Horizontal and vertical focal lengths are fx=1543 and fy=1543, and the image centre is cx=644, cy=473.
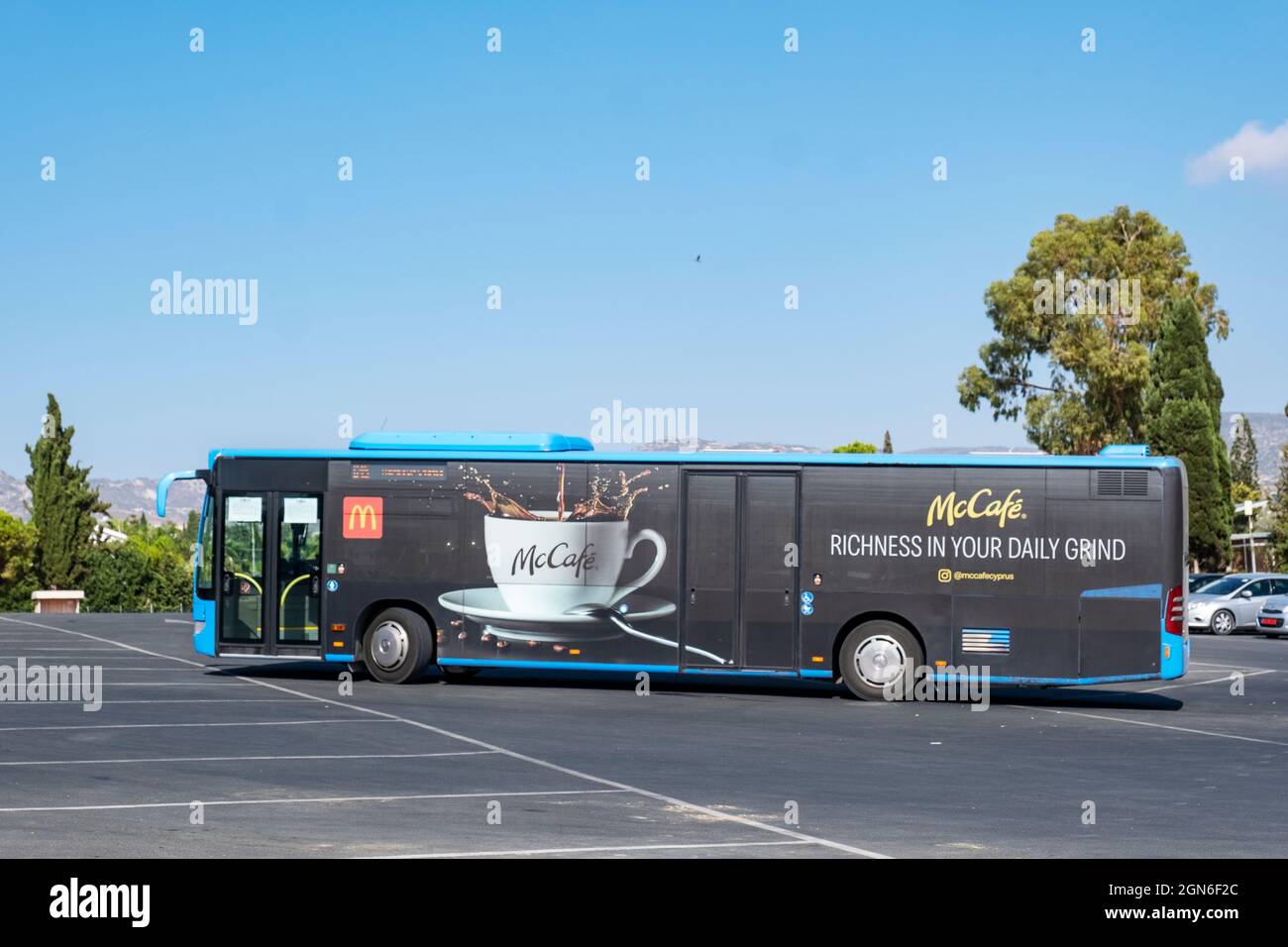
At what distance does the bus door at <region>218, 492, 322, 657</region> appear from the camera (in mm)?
21391

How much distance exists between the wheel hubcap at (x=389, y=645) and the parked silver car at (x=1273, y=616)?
2556cm

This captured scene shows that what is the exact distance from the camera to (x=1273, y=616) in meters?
38.4

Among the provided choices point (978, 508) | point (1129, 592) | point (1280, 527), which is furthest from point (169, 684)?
point (1280, 527)

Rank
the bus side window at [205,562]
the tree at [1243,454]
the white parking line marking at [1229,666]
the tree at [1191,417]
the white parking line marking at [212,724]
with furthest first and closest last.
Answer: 1. the tree at [1243,454]
2. the tree at [1191,417]
3. the white parking line marking at [1229,666]
4. the bus side window at [205,562]
5. the white parking line marking at [212,724]

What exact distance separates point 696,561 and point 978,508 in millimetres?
3728

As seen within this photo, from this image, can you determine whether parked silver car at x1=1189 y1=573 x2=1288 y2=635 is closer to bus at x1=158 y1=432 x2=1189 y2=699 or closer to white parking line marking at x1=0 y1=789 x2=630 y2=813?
bus at x1=158 y1=432 x2=1189 y2=699

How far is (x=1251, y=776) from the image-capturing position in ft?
44.2

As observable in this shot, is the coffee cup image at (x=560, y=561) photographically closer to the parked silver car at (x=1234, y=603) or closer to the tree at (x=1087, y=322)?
the parked silver car at (x=1234, y=603)

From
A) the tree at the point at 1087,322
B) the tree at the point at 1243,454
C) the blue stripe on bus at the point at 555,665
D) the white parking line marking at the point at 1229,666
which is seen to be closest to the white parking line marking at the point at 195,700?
the blue stripe on bus at the point at 555,665

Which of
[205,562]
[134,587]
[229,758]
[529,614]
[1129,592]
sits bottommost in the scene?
[134,587]

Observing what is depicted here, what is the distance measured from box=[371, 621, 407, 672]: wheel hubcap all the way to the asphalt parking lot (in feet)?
2.54

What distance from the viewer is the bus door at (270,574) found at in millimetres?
21391

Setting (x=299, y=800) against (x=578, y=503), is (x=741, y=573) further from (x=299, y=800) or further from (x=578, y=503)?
(x=299, y=800)
